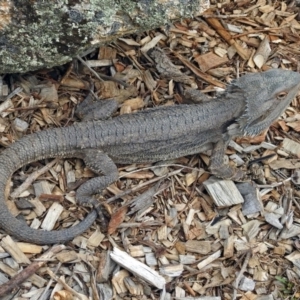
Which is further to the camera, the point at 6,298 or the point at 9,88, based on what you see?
the point at 9,88

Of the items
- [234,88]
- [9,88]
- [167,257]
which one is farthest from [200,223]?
[9,88]

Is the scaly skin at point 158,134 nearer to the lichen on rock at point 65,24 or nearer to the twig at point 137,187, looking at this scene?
the twig at point 137,187

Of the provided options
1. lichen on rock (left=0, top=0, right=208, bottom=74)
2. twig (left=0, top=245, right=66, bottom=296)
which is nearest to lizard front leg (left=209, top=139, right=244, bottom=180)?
lichen on rock (left=0, top=0, right=208, bottom=74)

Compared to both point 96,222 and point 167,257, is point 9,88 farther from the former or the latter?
point 167,257

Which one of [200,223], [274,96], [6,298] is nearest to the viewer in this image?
[6,298]

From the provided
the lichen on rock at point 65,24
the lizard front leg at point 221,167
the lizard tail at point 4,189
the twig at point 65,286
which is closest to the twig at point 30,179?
the lizard tail at point 4,189

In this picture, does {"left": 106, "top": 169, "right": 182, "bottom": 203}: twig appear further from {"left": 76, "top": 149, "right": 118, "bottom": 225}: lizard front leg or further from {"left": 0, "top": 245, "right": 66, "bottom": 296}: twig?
{"left": 0, "top": 245, "right": 66, "bottom": 296}: twig
